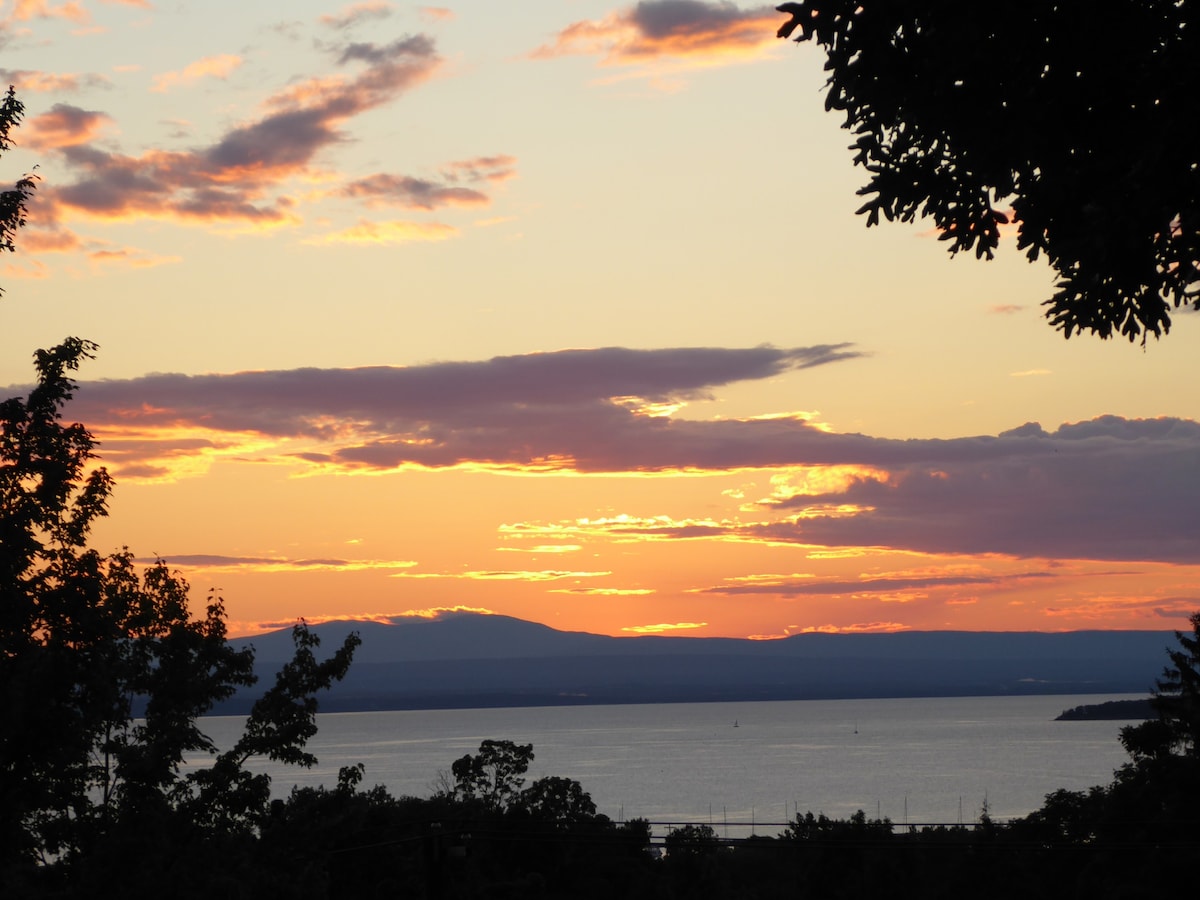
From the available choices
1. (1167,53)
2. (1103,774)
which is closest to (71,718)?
(1167,53)

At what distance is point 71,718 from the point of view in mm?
14094

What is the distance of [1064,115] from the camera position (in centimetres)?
1106

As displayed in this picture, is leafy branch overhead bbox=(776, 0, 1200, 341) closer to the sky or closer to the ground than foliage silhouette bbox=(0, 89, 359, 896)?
closer to the sky

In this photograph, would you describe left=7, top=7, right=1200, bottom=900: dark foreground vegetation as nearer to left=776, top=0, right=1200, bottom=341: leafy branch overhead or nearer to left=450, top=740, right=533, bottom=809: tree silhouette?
left=776, top=0, right=1200, bottom=341: leafy branch overhead

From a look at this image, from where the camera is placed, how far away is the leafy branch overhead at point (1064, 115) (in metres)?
10.3

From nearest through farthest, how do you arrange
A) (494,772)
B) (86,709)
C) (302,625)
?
1. (86,709)
2. (302,625)
3. (494,772)

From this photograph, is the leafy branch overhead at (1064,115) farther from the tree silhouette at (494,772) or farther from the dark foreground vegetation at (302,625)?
the tree silhouette at (494,772)

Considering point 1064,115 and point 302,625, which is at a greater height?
point 1064,115

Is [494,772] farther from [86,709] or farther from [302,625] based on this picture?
[86,709]

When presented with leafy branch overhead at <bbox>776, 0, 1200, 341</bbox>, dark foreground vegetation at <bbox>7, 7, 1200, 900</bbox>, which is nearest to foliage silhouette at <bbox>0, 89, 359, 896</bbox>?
dark foreground vegetation at <bbox>7, 7, 1200, 900</bbox>

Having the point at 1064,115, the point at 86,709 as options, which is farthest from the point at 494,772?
the point at 1064,115

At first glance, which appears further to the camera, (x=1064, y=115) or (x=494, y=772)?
(x=494, y=772)

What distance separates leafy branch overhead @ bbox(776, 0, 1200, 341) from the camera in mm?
10328

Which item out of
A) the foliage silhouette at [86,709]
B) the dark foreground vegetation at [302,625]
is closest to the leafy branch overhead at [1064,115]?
the dark foreground vegetation at [302,625]
